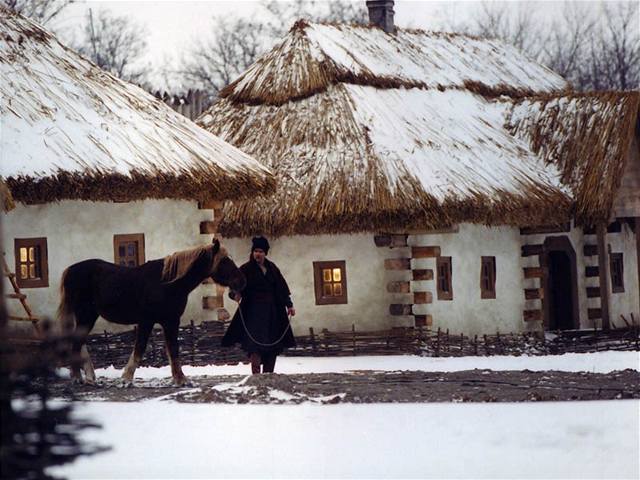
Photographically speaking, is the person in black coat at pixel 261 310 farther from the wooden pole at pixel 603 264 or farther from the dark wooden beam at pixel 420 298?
the wooden pole at pixel 603 264

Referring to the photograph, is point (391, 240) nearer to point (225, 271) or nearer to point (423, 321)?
point (423, 321)

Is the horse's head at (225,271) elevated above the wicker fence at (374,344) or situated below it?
above

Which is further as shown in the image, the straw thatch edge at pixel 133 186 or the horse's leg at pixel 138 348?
the straw thatch edge at pixel 133 186

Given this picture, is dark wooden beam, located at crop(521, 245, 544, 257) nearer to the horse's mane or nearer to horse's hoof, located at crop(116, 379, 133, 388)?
the horse's mane

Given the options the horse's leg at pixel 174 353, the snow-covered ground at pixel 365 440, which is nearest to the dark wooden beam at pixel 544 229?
the horse's leg at pixel 174 353

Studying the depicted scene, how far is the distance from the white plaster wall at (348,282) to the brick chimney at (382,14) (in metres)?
6.15

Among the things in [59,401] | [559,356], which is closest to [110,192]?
[59,401]

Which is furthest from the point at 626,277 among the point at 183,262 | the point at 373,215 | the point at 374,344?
the point at 183,262

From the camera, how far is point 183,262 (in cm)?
1505

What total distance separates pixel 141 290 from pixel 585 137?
11.8 metres

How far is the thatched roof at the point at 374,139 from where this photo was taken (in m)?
21.4

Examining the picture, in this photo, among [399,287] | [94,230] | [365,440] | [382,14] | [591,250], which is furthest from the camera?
[382,14]

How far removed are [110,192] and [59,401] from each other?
5050 mm

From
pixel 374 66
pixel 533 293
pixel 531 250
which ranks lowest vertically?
pixel 533 293
